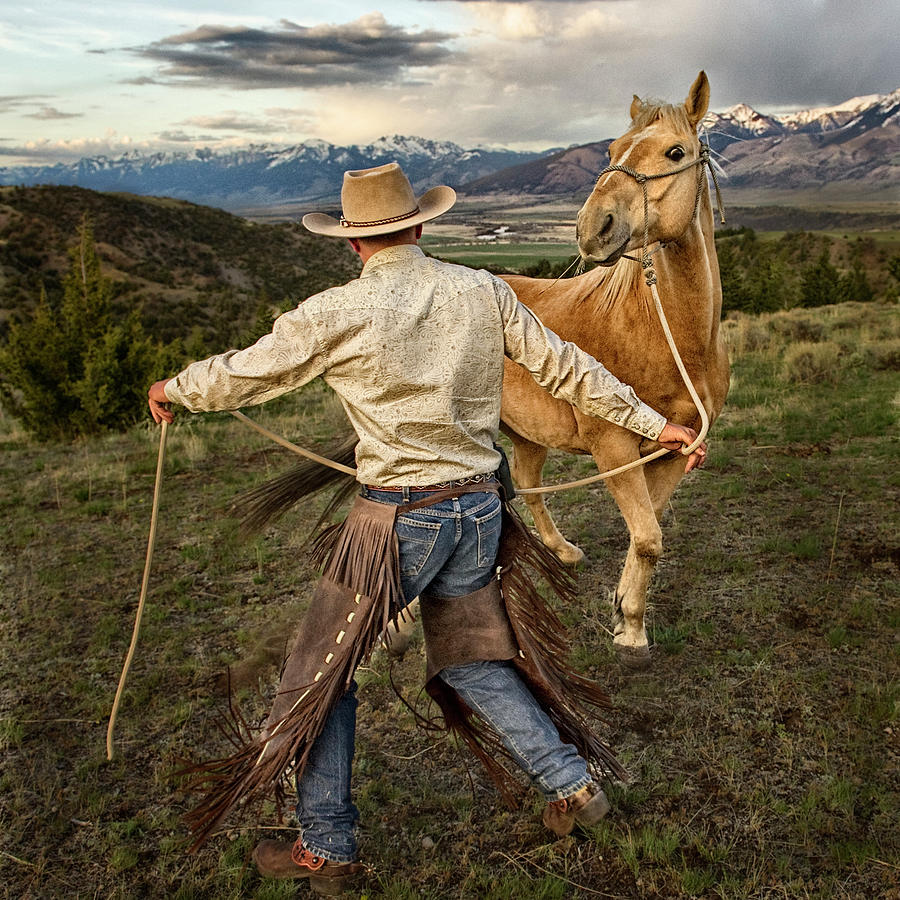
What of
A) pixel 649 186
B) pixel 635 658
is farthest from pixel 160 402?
pixel 635 658

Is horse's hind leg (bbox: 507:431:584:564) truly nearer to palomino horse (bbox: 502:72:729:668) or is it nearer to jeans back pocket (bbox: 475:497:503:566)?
palomino horse (bbox: 502:72:729:668)

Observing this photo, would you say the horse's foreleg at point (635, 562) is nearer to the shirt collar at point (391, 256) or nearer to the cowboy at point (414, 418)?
the cowboy at point (414, 418)

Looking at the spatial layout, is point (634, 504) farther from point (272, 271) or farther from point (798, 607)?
point (272, 271)

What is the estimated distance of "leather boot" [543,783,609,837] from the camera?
2.58 meters

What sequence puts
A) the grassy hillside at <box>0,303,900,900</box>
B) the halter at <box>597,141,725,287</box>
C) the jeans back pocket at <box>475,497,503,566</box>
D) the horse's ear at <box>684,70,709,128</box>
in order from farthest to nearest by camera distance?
1. the horse's ear at <box>684,70,709,128</box>
2. the halter at <box>597,141,725,287</box>
3. the grassy hillside at <box>0,303,900,900</box>
4. the jeans back pocket at <box>475,497,503,566</box>

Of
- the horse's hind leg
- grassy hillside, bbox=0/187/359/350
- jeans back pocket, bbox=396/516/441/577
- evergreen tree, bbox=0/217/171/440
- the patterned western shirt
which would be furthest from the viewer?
grassy hillside, bbox=0/187/359/350

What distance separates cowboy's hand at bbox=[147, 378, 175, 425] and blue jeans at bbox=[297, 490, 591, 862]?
0.84 meters

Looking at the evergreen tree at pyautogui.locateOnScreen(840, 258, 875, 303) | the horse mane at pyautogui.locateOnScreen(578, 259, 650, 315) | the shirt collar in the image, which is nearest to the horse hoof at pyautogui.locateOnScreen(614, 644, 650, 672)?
the horse mane at pyautogui.locateOnScreen(578, 259, 650, 315)

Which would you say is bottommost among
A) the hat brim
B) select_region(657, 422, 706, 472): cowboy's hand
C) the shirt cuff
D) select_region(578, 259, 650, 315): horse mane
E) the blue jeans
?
the blue jeans

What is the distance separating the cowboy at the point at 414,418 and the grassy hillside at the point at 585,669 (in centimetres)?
35

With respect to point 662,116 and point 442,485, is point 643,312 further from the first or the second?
point 442,485

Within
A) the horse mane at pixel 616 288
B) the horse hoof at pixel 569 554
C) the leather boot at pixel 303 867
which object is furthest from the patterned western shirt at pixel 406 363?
the horse hoof at pixel 569 554

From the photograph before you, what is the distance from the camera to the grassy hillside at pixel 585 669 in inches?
107

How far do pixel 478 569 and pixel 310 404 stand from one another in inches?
419
